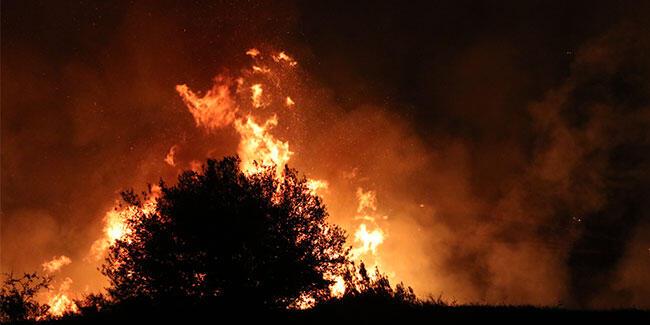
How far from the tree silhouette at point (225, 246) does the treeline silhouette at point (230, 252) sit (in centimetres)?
6

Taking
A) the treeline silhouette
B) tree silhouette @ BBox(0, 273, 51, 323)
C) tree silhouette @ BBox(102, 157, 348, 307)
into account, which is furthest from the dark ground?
tree silhouette @ BBox(0, 273, 51, 323)

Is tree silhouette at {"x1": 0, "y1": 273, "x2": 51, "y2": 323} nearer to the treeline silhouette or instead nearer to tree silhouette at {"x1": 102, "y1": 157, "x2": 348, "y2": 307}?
the treeline silhouette

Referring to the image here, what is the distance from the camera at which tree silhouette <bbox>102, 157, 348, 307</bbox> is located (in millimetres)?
26141

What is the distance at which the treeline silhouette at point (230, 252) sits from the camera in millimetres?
25625

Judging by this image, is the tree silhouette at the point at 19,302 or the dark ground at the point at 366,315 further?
the tree silhouette at the point at 19,302

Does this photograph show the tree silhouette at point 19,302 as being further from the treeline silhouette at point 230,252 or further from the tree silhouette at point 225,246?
the tree silhouette at point 225,246

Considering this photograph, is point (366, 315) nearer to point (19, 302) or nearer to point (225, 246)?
point (225, 246)

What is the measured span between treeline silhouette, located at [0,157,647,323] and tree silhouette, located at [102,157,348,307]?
6 centimetres

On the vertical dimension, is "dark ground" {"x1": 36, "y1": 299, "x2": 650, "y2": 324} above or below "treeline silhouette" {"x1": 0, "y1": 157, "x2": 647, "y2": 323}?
below

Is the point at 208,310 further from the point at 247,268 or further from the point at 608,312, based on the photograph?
the point at 608,312

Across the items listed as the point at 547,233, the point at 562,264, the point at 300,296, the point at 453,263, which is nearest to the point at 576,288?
the point at 562,264

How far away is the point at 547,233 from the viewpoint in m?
84.1

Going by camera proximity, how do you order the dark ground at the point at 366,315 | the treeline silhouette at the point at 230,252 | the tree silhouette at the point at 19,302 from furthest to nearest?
the tree silhouette at the point at 19,302
the treeline silhouette at the point at 230,252
the dark ground at the point at 366,315

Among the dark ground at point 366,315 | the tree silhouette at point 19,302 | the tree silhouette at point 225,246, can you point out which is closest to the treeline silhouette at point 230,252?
the tree silhouette at point 225,246
